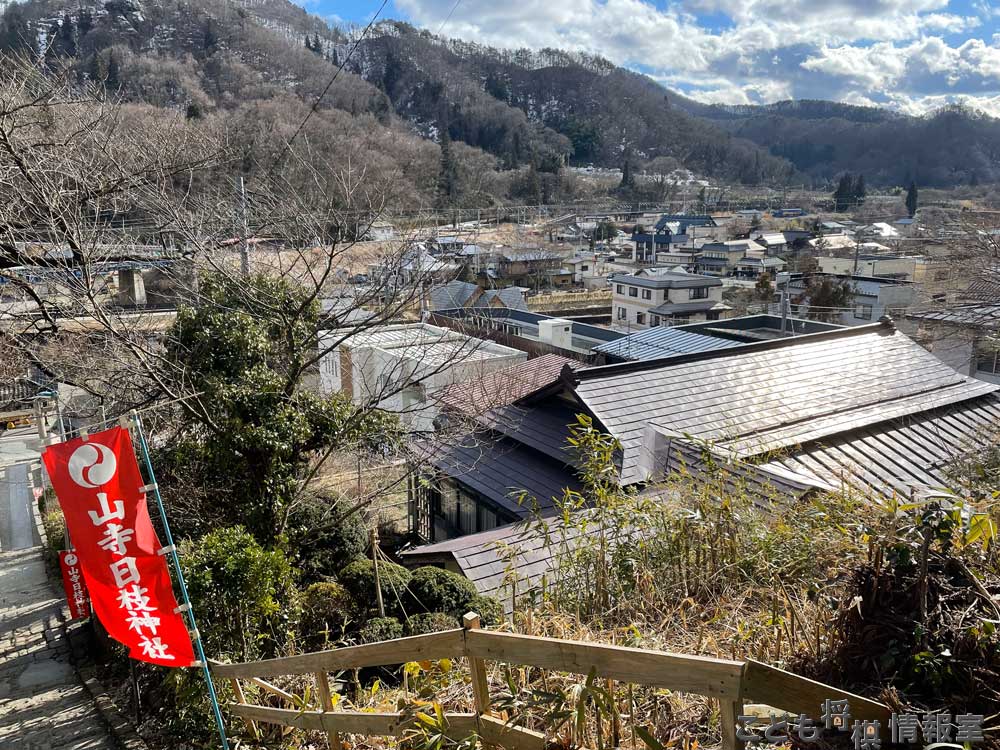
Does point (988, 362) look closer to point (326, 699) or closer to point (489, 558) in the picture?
point (489, 558)

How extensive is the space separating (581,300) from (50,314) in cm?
3675

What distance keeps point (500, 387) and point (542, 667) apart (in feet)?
33.6

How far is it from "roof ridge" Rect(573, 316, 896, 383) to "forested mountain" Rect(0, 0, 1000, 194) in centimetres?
4004

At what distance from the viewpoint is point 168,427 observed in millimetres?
8516

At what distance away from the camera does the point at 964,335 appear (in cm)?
1739

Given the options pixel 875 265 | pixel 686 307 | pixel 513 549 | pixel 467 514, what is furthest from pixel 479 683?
pixel 875 265

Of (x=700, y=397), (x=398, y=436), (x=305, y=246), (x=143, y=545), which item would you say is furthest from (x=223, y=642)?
(x=700, y=397)

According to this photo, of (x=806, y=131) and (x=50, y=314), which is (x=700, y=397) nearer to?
(x=50, y=314)

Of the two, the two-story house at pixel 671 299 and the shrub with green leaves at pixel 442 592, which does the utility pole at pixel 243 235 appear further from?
the two-story house at pixel 671 299

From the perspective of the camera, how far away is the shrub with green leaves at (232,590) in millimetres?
4918

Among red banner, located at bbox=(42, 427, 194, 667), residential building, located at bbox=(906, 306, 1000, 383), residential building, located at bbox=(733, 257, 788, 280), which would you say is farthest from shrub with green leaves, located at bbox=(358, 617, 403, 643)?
residential building, located at bbox=(733, 257, 788, 280)

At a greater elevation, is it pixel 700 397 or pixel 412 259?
pixel 412 259

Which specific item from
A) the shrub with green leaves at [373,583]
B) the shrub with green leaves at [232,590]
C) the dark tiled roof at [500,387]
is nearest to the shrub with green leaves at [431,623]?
the shrub with green leaves at [373,583]

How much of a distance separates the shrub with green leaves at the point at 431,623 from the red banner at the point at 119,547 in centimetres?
207
